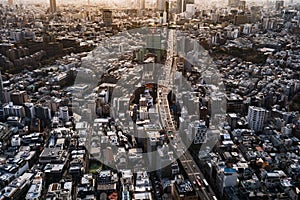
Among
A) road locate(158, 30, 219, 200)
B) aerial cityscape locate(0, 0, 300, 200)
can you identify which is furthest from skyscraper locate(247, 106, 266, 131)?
road locate(158, 30, 219, 200)

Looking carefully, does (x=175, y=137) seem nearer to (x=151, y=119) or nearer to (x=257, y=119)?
(x=151, y=119)

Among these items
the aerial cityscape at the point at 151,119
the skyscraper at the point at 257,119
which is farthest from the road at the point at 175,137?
the skyscraper at the point at 257,119

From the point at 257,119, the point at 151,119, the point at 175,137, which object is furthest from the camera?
the point at 257,119

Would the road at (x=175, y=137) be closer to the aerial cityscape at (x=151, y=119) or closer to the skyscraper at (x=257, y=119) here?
the aerial cityscape at (x=151, y=119)

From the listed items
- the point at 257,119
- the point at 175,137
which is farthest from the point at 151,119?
the point at 257,119

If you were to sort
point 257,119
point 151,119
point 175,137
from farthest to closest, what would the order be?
point 257,119 < point 151,119 < point 175,137

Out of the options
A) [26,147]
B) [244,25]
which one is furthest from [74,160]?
[244,25]

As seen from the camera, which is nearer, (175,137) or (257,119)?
(175,137)

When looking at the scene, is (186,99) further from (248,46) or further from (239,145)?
(248,46)
